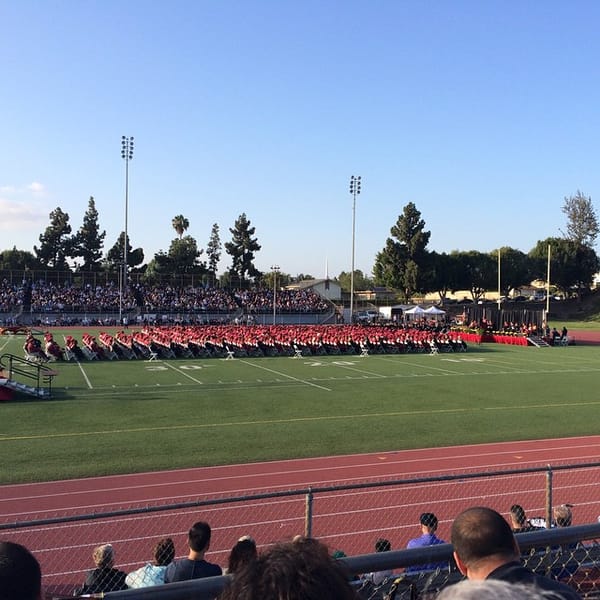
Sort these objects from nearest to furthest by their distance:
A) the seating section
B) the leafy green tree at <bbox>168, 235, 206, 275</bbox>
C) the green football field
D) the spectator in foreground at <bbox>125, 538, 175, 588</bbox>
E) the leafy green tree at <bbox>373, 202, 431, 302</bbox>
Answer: the spectator in foreground at <bbox>125, 538, 175, 588</bbox>
the green football field
the seating section
the leafy green tree at <bbox>373, 202, 431, 302</bbox>
the leafy green tree at <bbox>168, 235, 206, 275</bbox>

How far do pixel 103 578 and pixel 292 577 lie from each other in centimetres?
483

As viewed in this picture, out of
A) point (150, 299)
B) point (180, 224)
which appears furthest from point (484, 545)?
point (180, 224)

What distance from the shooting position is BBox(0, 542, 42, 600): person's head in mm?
1947

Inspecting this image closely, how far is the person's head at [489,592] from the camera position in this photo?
66.0 inches

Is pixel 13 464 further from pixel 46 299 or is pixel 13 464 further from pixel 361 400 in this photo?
pixel 46 299

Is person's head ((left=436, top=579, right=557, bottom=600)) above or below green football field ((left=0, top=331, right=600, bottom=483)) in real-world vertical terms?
above

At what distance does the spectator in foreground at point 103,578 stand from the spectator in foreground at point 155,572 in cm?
10

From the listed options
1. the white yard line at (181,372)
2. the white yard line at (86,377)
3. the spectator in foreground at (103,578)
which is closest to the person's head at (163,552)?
the spectator in foreground at (103,578)

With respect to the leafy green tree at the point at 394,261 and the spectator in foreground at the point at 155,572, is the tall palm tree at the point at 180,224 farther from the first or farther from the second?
the spectator in foreground at the point at 155,572

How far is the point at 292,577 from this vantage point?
5.32 feet

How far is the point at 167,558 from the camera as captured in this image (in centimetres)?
620

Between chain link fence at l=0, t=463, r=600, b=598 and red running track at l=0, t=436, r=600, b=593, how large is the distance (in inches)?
0.6

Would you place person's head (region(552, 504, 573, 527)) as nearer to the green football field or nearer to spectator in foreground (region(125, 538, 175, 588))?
spectator in foreground (region(125, 538, 175, 588))

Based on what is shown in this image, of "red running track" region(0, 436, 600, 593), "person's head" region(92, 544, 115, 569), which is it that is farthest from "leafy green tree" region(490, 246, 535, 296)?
"person's head" region(92, 544, 115, 569)
